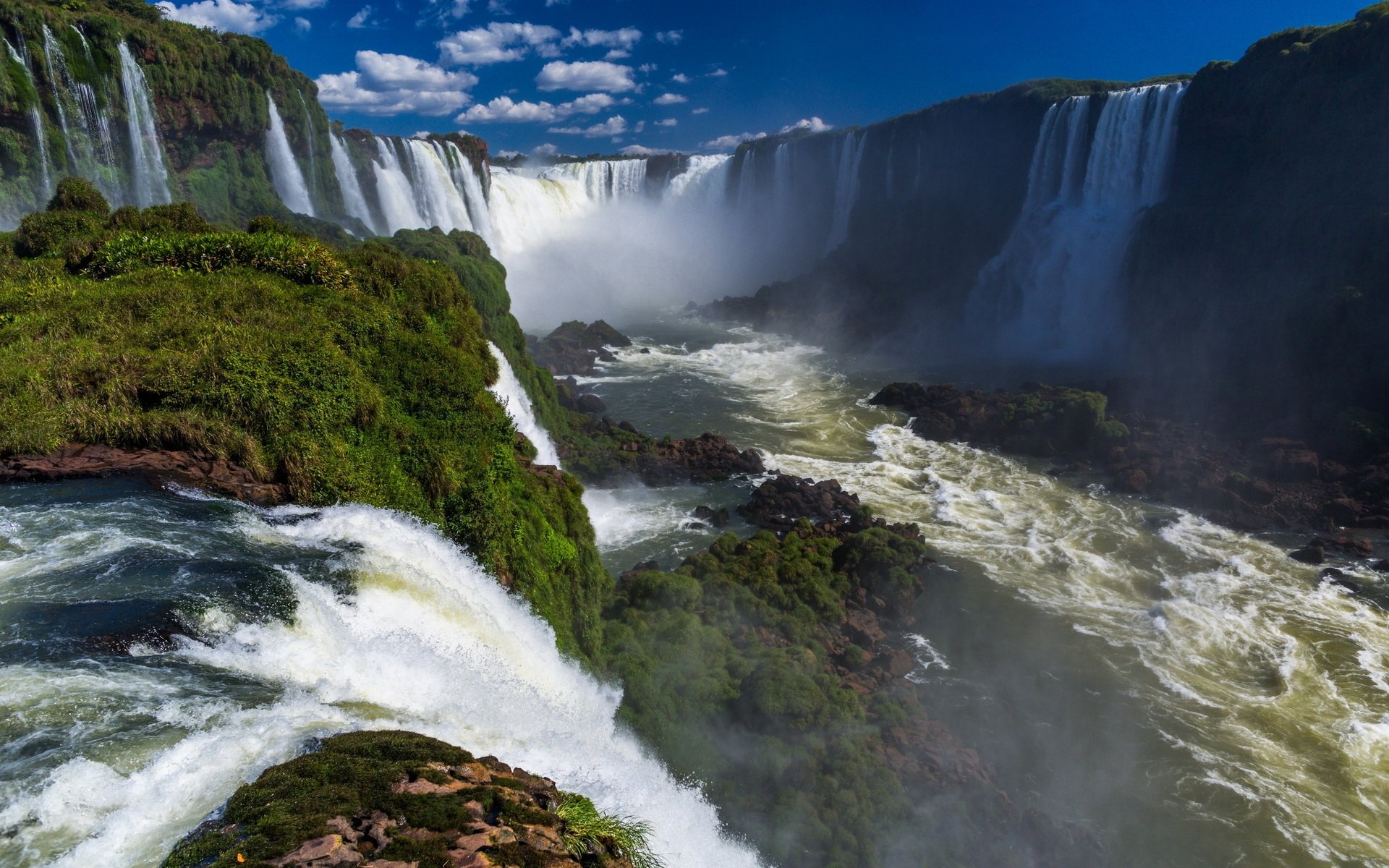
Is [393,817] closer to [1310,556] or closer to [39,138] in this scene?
[1310,556]

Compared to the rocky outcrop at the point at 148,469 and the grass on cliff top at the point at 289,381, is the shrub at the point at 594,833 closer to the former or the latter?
the grass on cliff top at the point at 289,381

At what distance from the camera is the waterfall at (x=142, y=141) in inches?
1057

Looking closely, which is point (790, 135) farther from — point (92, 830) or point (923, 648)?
point (92, 830)

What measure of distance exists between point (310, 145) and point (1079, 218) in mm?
39783

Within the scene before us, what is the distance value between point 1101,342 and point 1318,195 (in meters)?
9.24

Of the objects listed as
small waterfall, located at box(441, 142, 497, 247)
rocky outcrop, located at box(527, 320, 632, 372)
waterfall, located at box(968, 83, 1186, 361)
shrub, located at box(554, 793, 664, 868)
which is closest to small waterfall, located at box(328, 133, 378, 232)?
small waterfall, located at box(441, 142, 497, 247)

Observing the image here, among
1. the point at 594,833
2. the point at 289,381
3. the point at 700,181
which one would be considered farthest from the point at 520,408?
the point at 700,181

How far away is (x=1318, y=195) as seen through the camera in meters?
25.1

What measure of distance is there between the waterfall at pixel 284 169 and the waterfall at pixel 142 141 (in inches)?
222

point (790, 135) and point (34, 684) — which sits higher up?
point (790, 135)

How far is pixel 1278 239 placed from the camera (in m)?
25.8

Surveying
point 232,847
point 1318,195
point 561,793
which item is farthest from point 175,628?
point 1318,195

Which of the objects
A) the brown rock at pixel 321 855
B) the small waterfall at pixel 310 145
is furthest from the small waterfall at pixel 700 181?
the brown rock at pixel 321 855

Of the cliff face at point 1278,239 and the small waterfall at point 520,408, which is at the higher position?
the cliff face at point 1278,239
